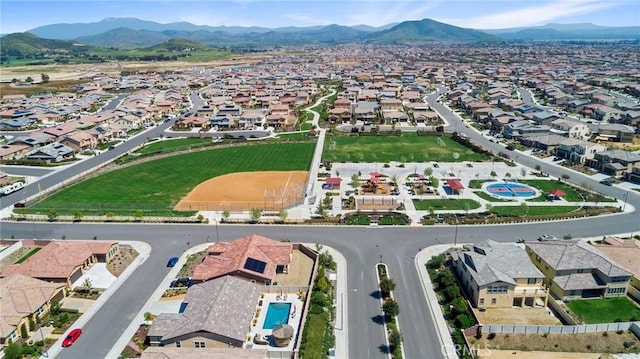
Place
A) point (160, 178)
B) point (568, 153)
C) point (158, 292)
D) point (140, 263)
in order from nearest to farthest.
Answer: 1. point (158, 292)
2. point (140, 263)
3. point (160, 178)
4. point (568, 153)

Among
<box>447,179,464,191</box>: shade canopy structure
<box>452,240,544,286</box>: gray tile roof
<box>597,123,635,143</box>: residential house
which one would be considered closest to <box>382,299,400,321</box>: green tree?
<box>452,240,544,286</box>: gray tile roof

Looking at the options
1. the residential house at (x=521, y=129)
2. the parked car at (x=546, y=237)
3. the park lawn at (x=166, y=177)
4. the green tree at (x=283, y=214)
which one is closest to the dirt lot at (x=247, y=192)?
the park lawn at (x=166, y=177)

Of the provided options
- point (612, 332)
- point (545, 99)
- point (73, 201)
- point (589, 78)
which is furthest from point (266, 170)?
point (589, 78)

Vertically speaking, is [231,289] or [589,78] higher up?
[589,78]

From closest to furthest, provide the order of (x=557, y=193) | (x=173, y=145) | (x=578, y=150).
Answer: (x=557, y=193)
(x=578, y=150)
(x=173, y=145)

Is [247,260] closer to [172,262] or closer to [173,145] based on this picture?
[172,262]

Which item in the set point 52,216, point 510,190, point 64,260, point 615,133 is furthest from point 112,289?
point 615,133

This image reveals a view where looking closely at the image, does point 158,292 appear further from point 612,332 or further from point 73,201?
point 612,332
